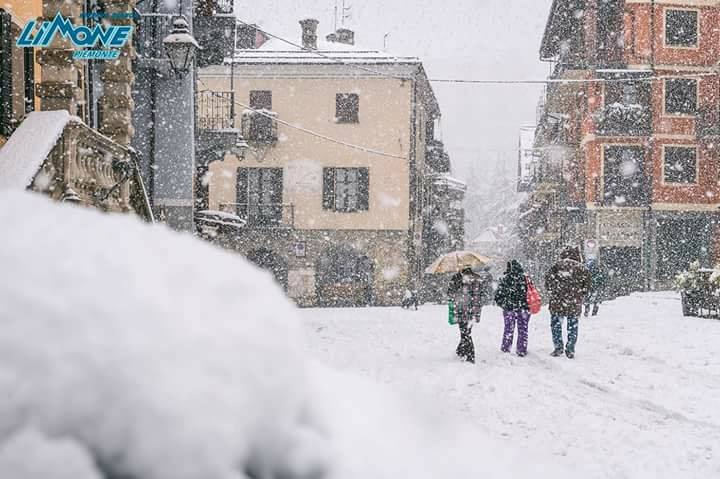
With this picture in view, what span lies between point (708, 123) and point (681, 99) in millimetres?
1612

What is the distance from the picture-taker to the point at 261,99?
111 ft

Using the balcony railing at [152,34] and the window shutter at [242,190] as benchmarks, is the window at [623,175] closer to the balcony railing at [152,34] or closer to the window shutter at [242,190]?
the window shutter at [242,190]

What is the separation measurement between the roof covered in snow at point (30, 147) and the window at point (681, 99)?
30.4 metres

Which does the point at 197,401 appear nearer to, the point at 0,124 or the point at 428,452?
the point at 428,452

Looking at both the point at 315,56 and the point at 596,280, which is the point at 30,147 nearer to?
the point at 596,280

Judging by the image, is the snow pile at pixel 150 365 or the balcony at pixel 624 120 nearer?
the snow pile at pixel 150 365

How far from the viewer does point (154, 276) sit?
3.73ft

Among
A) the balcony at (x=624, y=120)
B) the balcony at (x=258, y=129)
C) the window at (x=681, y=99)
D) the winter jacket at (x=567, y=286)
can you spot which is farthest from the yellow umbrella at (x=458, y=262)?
the window at (x=681, y=99)

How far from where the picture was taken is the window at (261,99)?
3381cm

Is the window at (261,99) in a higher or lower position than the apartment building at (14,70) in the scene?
higher

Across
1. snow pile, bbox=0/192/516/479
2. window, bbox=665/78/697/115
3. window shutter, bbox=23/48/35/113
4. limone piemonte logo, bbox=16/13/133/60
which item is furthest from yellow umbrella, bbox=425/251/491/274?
window, bbox=665/78/697/115

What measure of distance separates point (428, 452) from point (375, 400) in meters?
0.15

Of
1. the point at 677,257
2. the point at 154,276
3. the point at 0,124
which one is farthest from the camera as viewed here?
the point at 677,257

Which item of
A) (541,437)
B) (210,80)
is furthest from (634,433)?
(210,80)
